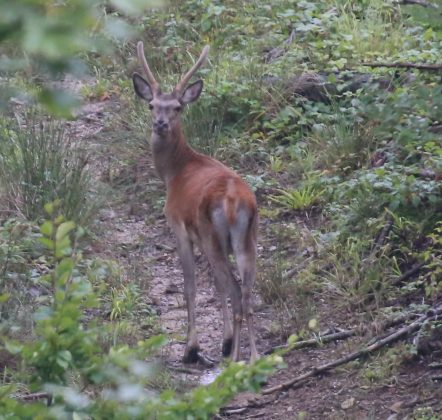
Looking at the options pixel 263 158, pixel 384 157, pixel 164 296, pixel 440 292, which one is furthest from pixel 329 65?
pixel 440 292

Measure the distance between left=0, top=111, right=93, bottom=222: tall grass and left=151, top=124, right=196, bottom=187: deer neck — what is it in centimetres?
74

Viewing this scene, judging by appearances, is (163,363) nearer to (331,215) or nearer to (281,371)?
(281,371)

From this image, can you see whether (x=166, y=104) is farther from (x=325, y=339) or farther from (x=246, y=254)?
(x=325, y=339)

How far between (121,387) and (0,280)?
4.41 m

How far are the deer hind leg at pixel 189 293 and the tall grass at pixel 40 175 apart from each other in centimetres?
139

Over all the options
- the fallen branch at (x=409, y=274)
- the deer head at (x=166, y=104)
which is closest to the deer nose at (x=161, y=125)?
the deer head at (x=166, y=104)

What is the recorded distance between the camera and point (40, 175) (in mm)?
8672

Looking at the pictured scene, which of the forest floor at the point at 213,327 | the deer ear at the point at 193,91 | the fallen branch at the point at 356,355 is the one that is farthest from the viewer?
the deer ear at the point at 193,91

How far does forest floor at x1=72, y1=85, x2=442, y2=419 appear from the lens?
5.83 metres

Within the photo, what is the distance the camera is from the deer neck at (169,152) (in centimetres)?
812

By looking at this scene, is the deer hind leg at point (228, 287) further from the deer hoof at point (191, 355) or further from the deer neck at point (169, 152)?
the deer neck at point (169, 152)

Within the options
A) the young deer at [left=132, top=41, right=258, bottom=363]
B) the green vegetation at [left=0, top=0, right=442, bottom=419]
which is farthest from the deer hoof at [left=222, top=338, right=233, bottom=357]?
the green vegetation at [left=0, top=0, right=442, bottom=419]

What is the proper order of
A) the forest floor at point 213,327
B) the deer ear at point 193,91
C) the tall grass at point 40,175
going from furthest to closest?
1. the deer ear at point 193,91
2. the tall grass at point 40,175
3. the forest floor at point 213,327

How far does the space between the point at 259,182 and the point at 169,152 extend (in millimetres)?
1380
